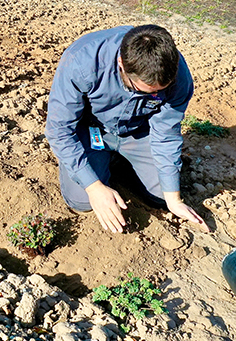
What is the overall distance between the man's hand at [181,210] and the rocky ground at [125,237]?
0.20 metres

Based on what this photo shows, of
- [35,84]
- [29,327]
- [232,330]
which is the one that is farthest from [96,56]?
[35,84]

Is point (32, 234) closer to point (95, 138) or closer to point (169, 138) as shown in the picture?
point (95, 138)

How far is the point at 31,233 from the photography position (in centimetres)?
289

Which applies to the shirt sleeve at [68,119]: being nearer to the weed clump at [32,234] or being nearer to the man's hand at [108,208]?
the man's hand at [108,208]

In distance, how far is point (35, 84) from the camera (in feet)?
17.0

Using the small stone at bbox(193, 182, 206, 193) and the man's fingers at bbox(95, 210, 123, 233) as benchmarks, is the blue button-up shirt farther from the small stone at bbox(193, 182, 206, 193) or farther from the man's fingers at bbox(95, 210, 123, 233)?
the small stone at bbox(193, 182, 206, 193)

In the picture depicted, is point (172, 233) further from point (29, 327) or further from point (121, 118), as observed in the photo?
point (29, 327)

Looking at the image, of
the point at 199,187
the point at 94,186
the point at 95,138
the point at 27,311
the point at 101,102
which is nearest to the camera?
the point at 27,311

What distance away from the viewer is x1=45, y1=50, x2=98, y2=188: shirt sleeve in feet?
9.34

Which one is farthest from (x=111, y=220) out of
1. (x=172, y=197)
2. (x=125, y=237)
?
(x=172, y=197)

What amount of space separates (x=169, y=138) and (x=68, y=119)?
85cm

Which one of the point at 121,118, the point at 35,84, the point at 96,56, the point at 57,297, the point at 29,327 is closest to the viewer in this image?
the point at 29,327

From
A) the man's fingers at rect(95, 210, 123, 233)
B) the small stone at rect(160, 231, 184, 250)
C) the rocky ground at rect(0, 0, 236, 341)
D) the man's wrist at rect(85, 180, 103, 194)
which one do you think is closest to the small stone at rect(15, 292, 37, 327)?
the rocky ground at rect(0, 0, 236, 341)

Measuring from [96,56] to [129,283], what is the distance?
4.97ft
